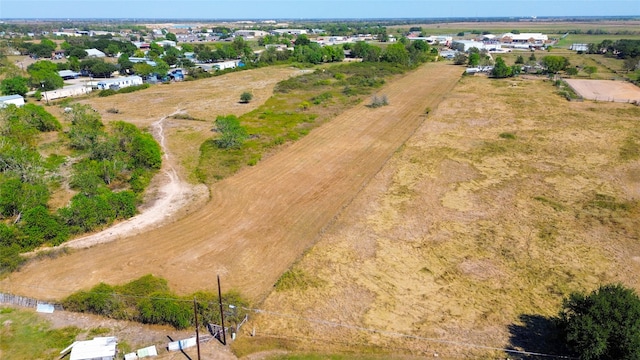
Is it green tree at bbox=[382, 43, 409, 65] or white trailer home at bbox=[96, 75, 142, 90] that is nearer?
white trailer home at bbox=[96, 75, 142, 90]

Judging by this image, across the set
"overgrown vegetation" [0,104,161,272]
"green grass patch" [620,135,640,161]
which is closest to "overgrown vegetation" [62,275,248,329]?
"overgrown vegetation" [0,104,161,272]

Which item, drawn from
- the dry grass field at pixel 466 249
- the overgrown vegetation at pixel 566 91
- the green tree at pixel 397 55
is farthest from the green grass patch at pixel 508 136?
the green tree at pixel 397 55

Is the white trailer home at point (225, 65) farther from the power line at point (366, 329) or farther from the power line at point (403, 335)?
the power line at point (403, 335)

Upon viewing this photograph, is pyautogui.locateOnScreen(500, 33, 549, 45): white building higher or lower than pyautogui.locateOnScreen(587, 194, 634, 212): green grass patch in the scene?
higher

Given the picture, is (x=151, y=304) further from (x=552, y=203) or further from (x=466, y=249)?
(x=552, y=203)

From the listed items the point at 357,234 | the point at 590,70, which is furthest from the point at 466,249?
the point at 590,70

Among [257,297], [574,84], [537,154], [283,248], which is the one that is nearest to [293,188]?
[283,248]

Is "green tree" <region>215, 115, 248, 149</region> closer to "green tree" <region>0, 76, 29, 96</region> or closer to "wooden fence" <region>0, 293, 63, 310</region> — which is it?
"wooden fence" <region>0, 293, 63, 310</region>
